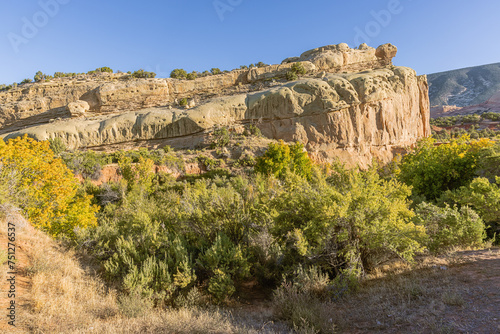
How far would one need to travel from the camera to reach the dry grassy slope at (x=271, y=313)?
3.94m

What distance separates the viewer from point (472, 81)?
97.4m

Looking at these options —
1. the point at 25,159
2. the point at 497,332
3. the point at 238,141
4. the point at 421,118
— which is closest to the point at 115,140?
the point at 238,141

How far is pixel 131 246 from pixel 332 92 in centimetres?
2727

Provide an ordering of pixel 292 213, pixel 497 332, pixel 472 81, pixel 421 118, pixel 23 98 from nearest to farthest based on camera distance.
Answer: pixel 497 332 < pixel 292 213 < pixel 421 118 < pixel 23 98 < pixel 472 81

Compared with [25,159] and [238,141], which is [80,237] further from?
[238,141]

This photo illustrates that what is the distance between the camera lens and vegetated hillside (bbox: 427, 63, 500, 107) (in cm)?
8744

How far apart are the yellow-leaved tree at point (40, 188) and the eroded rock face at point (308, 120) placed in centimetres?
1997

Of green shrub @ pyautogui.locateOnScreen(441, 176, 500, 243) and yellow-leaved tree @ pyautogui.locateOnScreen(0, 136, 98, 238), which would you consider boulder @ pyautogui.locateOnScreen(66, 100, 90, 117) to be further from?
green shrub @ pyautogui.locateOnScreen(441, 176, 500, 243)

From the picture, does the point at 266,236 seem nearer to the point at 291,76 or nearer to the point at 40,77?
the point at 291,76

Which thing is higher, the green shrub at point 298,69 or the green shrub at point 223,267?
the green shrub at point 298,69

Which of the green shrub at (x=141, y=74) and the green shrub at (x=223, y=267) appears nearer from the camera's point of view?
the green shrub at (x=223, y=267)

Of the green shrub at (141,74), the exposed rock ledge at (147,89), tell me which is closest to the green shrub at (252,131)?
the exposed rock ledge at (147,89)

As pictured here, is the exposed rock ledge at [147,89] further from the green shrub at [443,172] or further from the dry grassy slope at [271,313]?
the dry grassy slope at [271,313]

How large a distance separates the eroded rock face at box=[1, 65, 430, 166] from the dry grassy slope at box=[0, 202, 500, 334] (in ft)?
72.6
